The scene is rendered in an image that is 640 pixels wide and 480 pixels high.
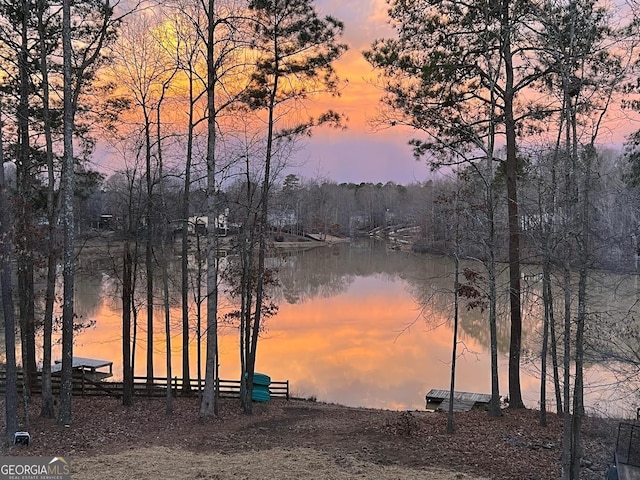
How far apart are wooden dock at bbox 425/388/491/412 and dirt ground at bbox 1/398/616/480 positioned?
8.35ft

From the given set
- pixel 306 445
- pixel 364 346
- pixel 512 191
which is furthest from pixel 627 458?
pixel 364 346

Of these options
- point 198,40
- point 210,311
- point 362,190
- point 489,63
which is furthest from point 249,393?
point 362,190

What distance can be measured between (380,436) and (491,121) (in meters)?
6.38

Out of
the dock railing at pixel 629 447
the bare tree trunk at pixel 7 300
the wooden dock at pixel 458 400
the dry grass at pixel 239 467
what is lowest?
the wooden dock at pixel 458 400

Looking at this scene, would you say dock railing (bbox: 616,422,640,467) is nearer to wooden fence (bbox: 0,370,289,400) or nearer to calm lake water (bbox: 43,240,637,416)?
calm lake water (bbox: 43,240,637,416)

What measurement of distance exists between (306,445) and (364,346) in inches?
451

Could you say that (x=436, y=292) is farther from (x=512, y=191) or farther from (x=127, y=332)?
(x=127, y=332)

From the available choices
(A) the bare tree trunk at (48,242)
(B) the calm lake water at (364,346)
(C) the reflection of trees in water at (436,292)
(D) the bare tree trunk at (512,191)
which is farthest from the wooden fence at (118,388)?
(D) the bare tree trunk at (512,191)

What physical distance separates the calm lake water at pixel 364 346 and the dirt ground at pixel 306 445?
2.56 metres

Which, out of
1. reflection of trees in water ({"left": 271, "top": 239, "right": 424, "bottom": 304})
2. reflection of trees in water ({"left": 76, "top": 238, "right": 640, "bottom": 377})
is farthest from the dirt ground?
reflection of trees in water ({"left": 271, "top": 239, "right": 424, "bottom": 304})

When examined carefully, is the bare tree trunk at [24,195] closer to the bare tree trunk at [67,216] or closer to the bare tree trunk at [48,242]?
the bare tree trunk at [48,242]

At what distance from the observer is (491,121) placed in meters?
10.4

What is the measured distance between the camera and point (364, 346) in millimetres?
19719

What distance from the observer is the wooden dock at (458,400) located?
14.2 metres
